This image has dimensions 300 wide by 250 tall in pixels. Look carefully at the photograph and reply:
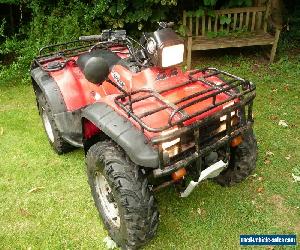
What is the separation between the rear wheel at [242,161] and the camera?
4.22 m

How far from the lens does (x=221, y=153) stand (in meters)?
4.07

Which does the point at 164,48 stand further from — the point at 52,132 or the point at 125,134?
the point at 52,132

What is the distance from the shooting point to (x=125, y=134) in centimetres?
326

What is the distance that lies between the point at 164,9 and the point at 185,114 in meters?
5.19

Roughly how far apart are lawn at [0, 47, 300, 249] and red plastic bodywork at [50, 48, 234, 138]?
1.01 m

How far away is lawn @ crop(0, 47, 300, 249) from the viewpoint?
13.2 feet

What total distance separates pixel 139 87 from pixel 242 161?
1423mm

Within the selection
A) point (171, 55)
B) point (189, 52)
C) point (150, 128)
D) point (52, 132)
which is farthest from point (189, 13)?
point (150, 128)

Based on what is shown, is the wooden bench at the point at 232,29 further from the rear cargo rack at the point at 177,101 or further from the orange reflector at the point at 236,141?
the orange reflector at the point at 236,141

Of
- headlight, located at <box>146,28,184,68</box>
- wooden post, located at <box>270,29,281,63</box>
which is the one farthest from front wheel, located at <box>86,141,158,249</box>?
wooden post, located at <box>270,29,281,63</box>

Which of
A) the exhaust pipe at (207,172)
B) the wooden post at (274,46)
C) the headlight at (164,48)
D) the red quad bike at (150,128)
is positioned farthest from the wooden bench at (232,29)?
the exhaust pipe at (207,172)

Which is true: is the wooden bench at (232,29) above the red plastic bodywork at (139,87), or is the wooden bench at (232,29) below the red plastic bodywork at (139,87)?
below

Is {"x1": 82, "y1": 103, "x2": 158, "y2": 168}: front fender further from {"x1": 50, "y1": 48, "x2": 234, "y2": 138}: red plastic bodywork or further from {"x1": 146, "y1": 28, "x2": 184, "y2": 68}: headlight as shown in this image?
{"x1": 146, "y1": 28, "x2": 184, "y2": 68}: headlight

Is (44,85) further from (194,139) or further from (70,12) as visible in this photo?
(70,12)
